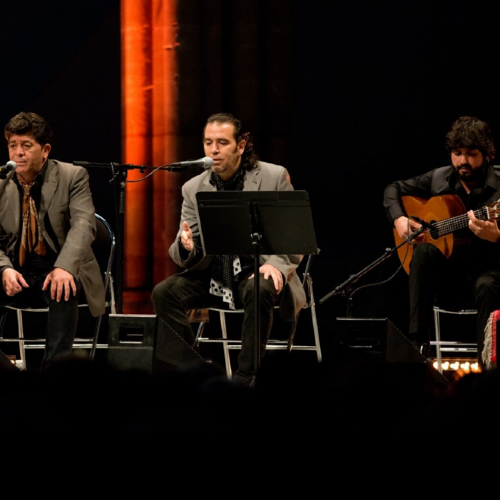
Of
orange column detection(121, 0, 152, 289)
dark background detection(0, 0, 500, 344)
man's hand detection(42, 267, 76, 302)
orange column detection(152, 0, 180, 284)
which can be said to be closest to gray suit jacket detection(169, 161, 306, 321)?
man's hand detection(42, 267, 76, 302)

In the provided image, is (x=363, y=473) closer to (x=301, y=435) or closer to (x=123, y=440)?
(x=301, y=435)

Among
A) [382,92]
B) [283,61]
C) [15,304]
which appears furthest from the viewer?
[382,92]

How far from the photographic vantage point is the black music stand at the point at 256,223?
10.7ft

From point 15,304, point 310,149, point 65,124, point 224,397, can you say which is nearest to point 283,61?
point 310,149

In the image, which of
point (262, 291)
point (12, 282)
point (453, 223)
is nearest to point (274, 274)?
point (262, 291)

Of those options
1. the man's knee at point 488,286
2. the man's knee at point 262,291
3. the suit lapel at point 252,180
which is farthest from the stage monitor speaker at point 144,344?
the man's knee at point 488,286

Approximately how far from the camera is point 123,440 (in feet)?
2.42

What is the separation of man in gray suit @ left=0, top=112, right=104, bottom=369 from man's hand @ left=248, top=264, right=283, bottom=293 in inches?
33.3

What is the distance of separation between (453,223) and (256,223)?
4.56 ft

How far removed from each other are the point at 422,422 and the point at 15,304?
3.52m

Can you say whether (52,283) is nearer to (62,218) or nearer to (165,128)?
(62,218)

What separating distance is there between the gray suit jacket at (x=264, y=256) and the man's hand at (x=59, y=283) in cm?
53

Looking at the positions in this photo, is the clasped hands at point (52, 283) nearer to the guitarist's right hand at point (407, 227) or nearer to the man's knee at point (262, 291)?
the man's knee at point (262, 291)

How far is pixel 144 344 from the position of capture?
3172mm
